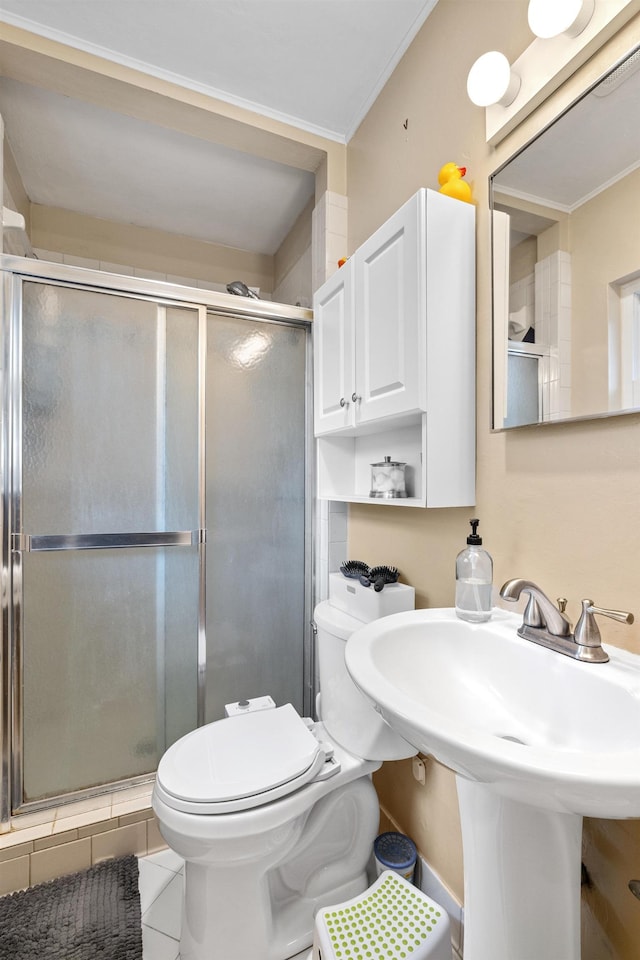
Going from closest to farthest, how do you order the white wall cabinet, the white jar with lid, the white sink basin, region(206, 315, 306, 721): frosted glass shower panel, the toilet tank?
the white sink basin
the white wall cabinet
the toilet tank
the white jar with lid
region(206, 315, 306, 721): frosted glass shower panel

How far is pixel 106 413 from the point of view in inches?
63.4

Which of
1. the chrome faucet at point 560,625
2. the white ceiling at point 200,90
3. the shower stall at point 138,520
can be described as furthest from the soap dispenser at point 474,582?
the white ceiling at point 200,90

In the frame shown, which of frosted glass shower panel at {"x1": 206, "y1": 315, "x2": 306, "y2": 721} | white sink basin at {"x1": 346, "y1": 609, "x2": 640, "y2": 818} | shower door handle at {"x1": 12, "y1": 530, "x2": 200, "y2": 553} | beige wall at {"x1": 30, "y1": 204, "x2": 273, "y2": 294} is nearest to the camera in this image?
white sink basin at {"x1": 346, "y1": 609, "x2": 640, "y2": 818}

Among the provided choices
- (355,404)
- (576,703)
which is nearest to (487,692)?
(576,703)

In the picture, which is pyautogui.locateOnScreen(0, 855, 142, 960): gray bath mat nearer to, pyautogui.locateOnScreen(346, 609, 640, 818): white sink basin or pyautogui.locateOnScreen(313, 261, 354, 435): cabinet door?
pyautogui.locateOnScreen(346, 609, 640, 818): white sink basin

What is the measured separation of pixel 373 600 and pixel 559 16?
1.37 metres

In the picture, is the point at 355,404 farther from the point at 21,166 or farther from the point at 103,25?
the point at 21,166

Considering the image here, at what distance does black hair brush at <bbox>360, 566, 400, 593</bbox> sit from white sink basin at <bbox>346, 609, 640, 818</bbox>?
0.27 metres

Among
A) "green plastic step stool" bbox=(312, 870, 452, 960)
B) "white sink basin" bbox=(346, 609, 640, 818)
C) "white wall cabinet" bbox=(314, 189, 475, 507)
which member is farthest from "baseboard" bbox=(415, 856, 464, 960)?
"white wall cabinet" bbox=(314, 189, 475, 507)

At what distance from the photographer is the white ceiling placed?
4.58 ft

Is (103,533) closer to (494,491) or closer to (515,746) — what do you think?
(494,491)

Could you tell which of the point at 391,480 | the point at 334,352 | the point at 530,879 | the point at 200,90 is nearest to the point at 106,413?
the point at 334,352

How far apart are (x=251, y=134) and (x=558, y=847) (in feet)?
7.62

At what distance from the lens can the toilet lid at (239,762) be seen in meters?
1.03
